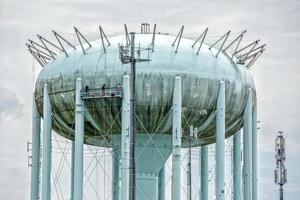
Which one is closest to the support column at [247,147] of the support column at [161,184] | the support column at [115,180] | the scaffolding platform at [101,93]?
the support column at [161,184]

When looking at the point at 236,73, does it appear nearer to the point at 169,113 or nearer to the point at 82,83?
the point at 169,113

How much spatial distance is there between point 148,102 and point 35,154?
11002 millimetres

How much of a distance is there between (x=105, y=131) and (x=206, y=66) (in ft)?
26.7

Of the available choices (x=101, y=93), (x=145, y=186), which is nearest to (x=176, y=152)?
(x=145, y=186)

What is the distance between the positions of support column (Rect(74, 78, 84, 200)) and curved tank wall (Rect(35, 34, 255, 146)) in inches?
43.6

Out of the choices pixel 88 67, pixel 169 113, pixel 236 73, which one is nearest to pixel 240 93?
pixel 236 73

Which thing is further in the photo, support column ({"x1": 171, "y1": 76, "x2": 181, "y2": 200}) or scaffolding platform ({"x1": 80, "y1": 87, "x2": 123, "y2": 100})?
scaffolding platform ({"x1": 80, "y1": 87, "x2": 123, "y2": 100})

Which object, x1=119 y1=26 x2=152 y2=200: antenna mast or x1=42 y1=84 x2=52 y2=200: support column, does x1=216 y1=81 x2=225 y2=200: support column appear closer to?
x1=119 y1=26 x2=152 y2=200: antenna mast

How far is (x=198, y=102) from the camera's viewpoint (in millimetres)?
68125

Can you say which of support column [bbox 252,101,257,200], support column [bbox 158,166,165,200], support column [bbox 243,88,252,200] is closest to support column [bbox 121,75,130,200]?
support column [bbox 243,88,252,200]

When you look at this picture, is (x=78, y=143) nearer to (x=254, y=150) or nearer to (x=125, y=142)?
(x=125, y=142)

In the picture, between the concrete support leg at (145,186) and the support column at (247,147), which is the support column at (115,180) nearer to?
the concrete support leg at (145,186)

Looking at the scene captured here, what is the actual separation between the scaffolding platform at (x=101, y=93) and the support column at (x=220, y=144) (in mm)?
6799

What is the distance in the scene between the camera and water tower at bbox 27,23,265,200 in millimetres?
67000
